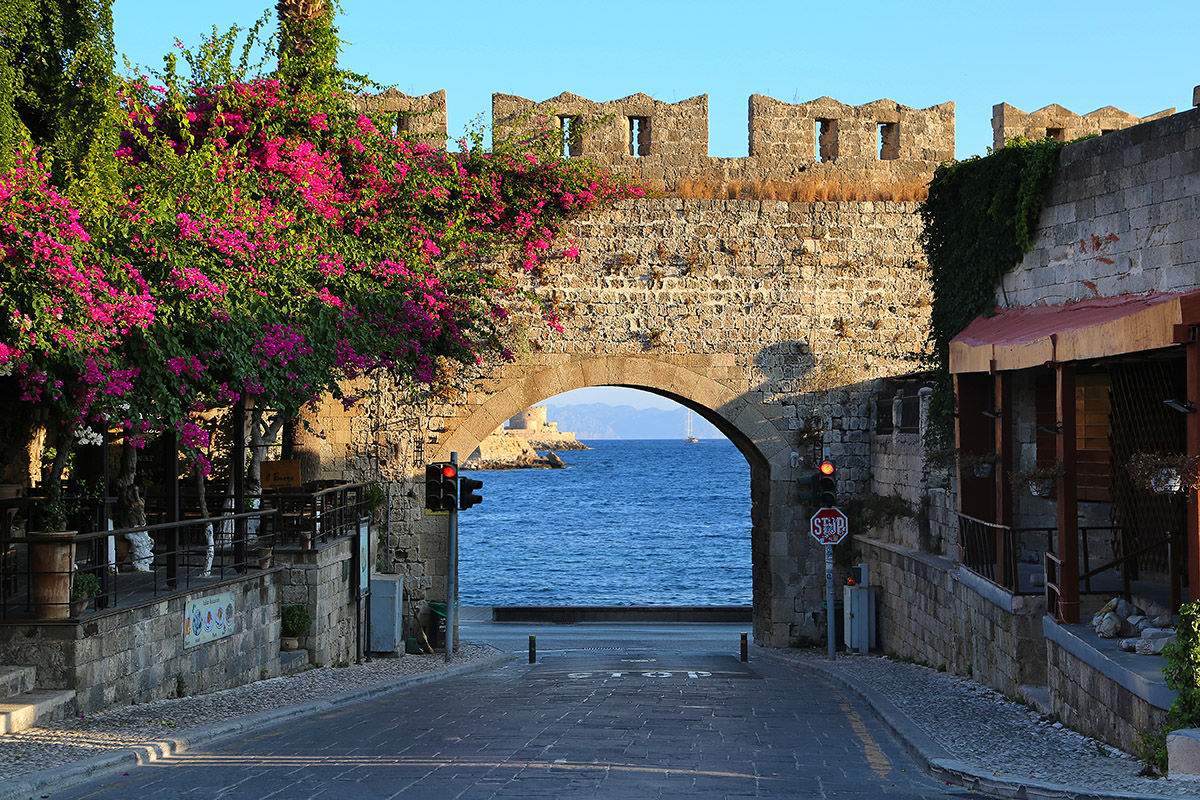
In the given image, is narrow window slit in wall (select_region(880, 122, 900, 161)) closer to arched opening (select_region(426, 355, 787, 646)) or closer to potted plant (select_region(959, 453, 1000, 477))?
arched opening (select_region(426, 355, 787, 646))

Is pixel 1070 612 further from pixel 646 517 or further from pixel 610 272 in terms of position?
pixel 646 517

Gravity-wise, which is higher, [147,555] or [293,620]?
[147,555]

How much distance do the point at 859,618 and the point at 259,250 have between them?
9.83 meters

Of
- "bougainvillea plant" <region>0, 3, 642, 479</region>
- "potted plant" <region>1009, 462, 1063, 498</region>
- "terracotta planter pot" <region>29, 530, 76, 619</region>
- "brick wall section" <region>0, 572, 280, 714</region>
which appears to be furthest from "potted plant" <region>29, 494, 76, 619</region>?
"potted plant" <region>1009, 462, 1063, 498</region>

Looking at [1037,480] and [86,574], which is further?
[86,574]

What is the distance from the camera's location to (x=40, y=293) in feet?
32.7

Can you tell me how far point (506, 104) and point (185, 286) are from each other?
312 inches

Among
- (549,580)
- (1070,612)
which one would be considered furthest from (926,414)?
(549,580)

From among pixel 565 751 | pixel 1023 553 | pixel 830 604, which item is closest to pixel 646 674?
pixel 830 604

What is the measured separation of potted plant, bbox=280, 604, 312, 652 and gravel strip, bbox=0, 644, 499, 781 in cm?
45

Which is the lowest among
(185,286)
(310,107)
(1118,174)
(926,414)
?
(926,414)

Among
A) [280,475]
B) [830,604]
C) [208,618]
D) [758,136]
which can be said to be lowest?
[830,604]

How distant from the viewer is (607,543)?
62.1 meters

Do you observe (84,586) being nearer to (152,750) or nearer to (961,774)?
(152,750)
